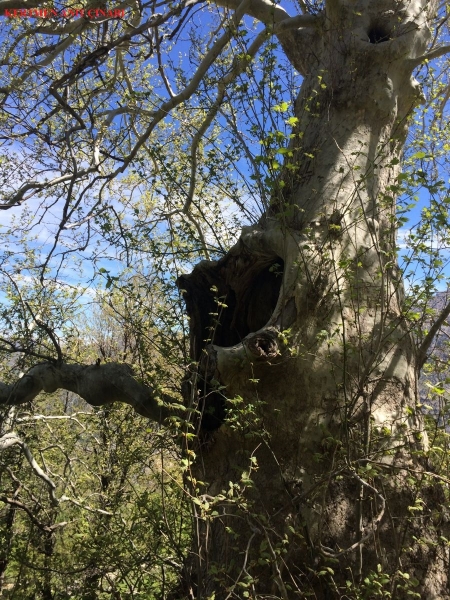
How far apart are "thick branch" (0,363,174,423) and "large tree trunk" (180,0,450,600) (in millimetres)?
726

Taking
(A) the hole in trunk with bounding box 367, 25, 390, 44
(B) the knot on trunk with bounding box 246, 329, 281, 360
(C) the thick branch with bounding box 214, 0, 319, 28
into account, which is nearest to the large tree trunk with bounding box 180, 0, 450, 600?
(B) the knot on trunk with bounding box 246, 329, 281, 360

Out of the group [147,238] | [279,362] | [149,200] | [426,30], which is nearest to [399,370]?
[279,362]

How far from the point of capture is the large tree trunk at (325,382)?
267 centimetres

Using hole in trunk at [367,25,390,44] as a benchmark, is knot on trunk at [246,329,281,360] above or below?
below

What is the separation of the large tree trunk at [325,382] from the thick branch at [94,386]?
726mm

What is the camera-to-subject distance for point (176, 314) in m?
4.22

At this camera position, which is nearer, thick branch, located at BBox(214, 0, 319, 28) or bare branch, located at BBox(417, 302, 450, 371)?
bare branch, located at BBox(417, 302, 450, 371)

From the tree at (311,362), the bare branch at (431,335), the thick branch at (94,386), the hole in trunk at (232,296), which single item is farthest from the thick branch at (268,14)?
the thick branch at (94,386)

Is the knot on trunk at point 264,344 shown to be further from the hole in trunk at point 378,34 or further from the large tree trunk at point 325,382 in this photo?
the hole in trunk at point 378,34

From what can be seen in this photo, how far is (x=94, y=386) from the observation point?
434 centimetres

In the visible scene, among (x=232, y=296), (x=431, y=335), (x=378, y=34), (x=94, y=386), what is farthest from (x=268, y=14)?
(x=94, y=386)

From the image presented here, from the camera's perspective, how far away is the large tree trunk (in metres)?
2.67

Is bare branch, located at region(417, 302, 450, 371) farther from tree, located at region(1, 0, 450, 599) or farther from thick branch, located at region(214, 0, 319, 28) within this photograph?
thick branch, located at region(214, 0, 319, 28)

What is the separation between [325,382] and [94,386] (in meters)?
2.09
